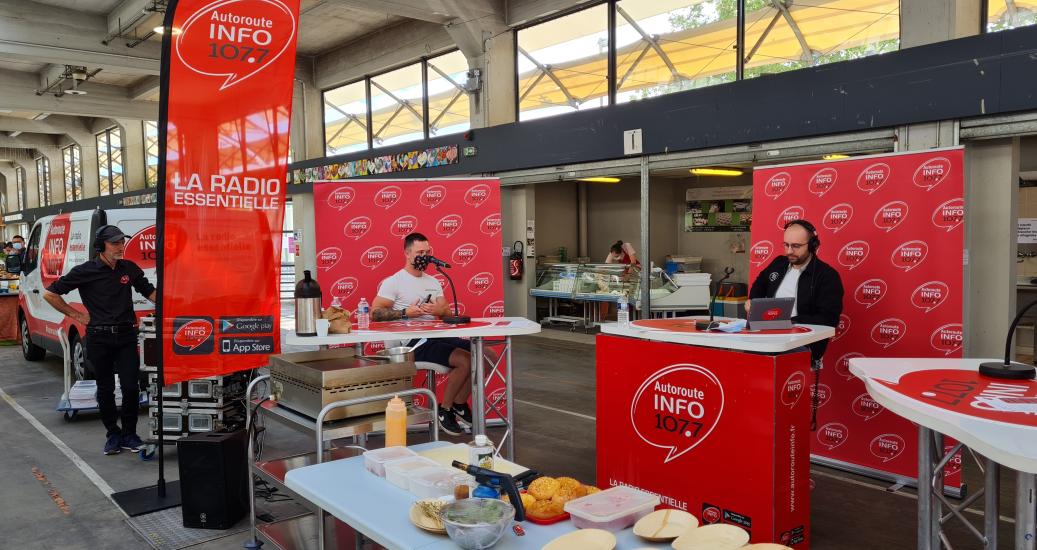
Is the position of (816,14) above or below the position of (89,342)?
above

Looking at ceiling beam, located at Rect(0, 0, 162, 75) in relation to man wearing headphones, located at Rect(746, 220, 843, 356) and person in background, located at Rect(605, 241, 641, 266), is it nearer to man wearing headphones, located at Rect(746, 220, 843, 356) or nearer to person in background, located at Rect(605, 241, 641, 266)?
person in background, located at Rect(605, 241, 641, 266)

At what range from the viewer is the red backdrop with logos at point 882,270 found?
13.7 feet

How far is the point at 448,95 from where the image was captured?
1244 centimetres

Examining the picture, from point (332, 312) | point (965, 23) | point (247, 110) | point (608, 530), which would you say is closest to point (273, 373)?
point (332, 312)

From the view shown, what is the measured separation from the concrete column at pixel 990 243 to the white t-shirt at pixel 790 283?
2.22 metres

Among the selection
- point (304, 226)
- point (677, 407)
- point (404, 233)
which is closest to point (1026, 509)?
point (677, 407)

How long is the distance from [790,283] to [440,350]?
2.58 metres

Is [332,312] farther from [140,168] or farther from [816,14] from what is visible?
[140,168]

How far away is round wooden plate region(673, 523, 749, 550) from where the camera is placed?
1562 millimetres

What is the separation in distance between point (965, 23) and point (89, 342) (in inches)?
302

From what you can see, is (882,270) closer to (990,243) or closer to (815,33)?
(990,243)

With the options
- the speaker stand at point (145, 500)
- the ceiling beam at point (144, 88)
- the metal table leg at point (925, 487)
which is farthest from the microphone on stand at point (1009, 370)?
the ceiling beam at point (144, 88)

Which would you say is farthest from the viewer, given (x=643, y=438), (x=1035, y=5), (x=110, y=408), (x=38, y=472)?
(x=1035, y=5)

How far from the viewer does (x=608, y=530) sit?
1.74 meters
